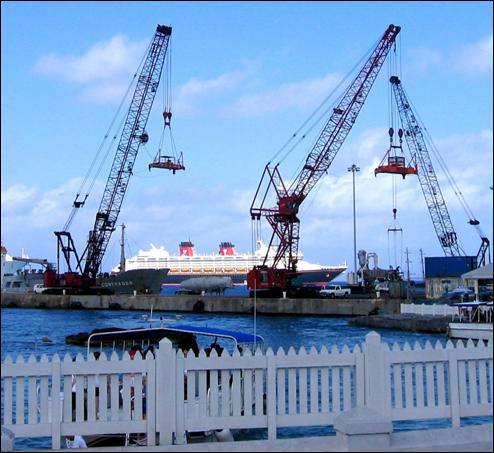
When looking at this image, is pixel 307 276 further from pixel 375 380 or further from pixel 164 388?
pixel 164 388

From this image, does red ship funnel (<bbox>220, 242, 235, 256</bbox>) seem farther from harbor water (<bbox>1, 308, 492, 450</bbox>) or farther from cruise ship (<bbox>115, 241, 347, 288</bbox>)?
harbor water (<bbox>1, 308, 492, 450</bbox>)

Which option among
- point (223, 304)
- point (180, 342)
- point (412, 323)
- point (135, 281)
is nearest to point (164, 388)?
point (180, 342)

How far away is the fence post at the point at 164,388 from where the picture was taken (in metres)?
9.58

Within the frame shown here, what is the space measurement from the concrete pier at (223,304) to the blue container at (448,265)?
41.6 ft

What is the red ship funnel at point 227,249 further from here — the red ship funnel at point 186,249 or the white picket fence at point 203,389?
the white picket fence at point 203,389

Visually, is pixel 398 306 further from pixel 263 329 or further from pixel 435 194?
pixel 435 194

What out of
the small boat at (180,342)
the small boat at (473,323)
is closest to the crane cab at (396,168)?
the small boat at (473,323)

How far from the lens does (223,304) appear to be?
8388cm

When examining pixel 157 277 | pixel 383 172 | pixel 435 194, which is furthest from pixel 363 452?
pixel 157 277

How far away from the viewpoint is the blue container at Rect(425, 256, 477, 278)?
82581 mm

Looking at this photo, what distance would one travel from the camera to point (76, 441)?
38.4 feet

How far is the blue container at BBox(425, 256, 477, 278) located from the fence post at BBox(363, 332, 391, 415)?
246 feet

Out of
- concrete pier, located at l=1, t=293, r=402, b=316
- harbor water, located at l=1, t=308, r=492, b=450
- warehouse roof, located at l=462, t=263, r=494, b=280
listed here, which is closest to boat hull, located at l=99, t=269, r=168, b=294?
concrete pier, located at l=1, t=293, r=402, b=316

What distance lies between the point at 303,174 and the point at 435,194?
23611mm
